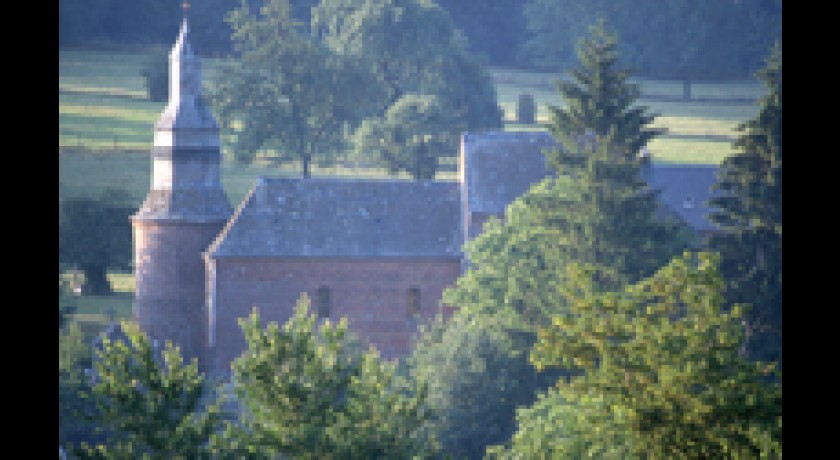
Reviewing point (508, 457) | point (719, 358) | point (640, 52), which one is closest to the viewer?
point (719, 358)

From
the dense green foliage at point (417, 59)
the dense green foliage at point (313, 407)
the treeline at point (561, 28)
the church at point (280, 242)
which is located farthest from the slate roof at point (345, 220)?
the treeline at point (561, 28)

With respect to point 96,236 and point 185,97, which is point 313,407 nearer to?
point 185,97

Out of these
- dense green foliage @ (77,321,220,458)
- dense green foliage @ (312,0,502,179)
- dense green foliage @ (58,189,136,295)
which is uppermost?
dense green foliage @ (312,0,502,179)

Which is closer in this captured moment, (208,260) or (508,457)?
(508,457)

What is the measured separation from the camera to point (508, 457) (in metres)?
A: 33.2

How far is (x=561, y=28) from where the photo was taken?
108 m

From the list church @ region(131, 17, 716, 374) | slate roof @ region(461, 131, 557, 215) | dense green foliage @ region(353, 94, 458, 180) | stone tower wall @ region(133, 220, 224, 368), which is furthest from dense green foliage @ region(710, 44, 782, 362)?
dense green foliage @ region(353, 94, 458, 180)

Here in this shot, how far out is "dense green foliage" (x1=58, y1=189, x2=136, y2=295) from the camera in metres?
65.1

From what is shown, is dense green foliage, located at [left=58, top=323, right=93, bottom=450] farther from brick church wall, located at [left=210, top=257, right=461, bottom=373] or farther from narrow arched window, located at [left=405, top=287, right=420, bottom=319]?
narrow arched window, located at [left=405, top=287, right=420, bottom=319]

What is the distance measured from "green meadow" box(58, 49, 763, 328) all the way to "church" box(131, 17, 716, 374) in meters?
9.13
